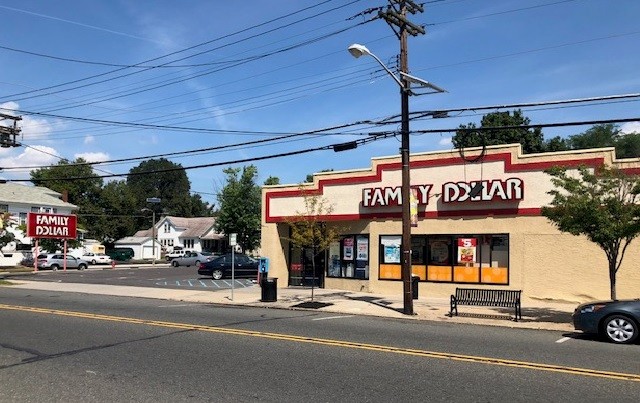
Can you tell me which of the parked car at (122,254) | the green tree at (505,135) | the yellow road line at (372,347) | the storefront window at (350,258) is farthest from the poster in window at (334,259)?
the parked car at (122,254)

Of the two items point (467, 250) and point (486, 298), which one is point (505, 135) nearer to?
point (467, 250)

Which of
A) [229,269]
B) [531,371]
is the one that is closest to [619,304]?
[531,371]

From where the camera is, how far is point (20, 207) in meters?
62.1

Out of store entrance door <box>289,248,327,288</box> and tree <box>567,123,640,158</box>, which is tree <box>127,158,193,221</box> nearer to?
tree <box>567,123,640,158</box>

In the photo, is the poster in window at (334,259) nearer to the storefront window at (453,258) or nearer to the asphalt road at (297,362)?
the storefront window at (453,258)

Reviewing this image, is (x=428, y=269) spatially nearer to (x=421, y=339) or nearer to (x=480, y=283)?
(x=480, y=283)

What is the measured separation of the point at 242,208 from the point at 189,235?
27.1 metres

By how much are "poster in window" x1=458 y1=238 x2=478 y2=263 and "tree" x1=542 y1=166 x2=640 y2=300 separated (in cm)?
613

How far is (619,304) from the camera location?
11.6 m

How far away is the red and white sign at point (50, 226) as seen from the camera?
41.9m

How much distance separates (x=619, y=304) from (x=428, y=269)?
1031cm

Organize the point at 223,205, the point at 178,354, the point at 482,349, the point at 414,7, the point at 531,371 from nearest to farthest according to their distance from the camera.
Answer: the point at 531,371
the point at 178,354
the point at 482,349
the point at 414,7
the point at 223,205

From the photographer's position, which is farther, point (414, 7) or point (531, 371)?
point (414, 7)

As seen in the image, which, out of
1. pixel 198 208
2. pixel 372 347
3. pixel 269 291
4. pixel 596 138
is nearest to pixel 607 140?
pixel 596 138
